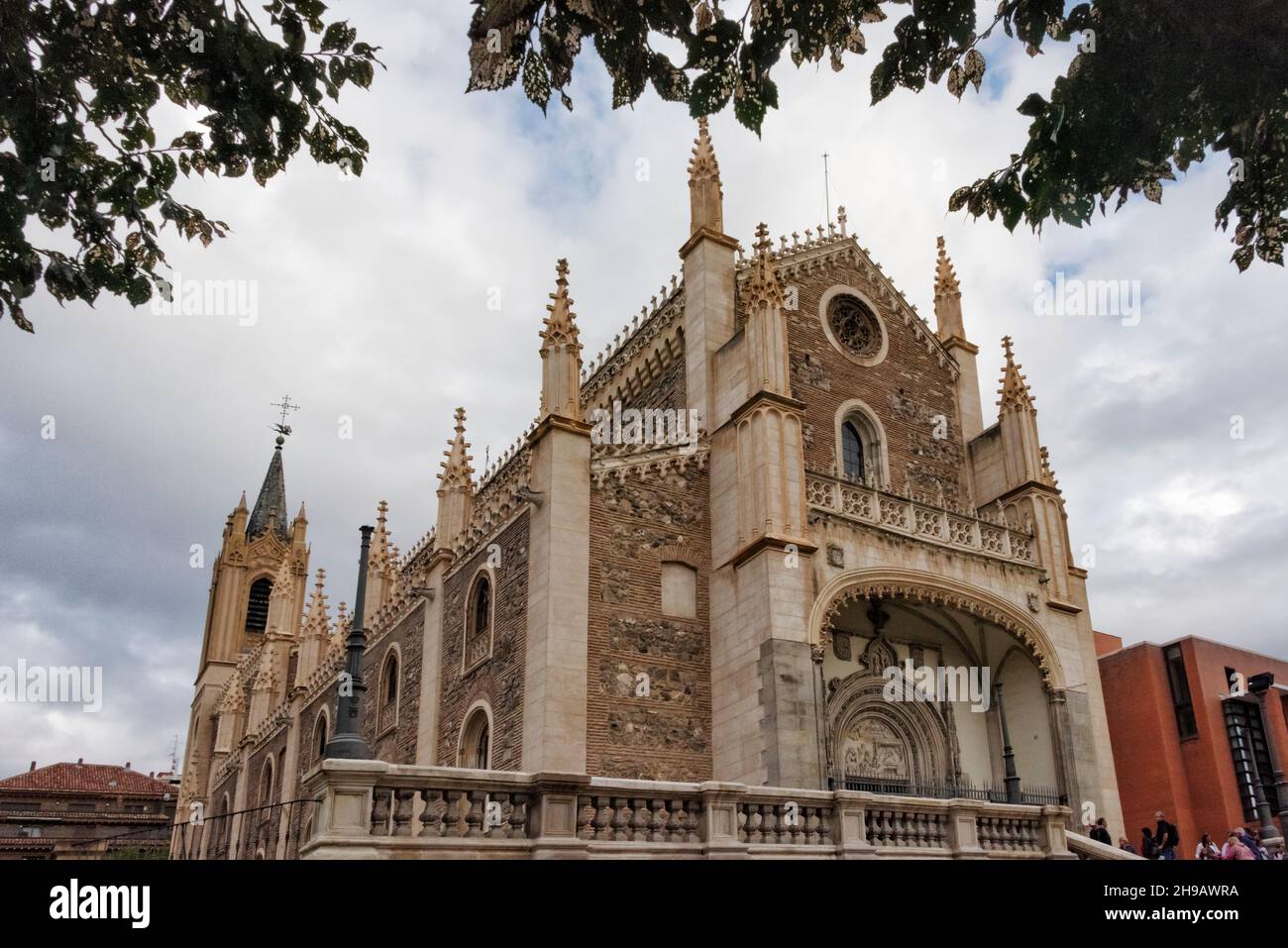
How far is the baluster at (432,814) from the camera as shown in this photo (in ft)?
33.3

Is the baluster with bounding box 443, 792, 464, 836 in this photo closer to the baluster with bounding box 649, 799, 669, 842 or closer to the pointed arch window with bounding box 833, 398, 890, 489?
the baluster with bounding box 649, 799, 669, 842

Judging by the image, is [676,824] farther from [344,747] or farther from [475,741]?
[475,741]

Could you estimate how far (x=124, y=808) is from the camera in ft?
199

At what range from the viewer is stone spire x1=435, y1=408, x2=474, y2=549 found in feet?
83.1

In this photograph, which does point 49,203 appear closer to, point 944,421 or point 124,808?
point 944,421

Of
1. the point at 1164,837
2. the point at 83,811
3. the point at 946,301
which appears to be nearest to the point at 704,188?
the point at 946,301

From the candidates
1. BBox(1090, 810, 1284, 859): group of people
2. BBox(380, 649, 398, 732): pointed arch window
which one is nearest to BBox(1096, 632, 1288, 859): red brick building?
BBox(1090, 810, 1284, 859): group of people

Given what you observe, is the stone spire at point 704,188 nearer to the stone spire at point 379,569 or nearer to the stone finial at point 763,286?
the stone finial at point 763,286

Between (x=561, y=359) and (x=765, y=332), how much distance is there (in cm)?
417

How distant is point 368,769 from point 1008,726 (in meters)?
17.9

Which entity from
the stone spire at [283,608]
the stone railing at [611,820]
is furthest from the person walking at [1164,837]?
the stone spire at [283,608]

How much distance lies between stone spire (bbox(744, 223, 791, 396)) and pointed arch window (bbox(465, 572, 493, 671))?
6.96 m

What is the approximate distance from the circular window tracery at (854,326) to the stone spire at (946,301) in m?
3.06
